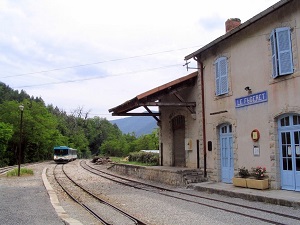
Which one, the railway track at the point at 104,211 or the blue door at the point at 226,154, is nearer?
the railway track at the point at 104,211

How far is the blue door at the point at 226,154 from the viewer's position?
1353 centimetres

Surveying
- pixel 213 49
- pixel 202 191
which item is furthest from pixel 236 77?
pixel 202 191

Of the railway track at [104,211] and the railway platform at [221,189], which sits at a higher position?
the railway platform at [221,189]

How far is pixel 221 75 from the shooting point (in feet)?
45.6

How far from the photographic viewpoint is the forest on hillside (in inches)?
1884

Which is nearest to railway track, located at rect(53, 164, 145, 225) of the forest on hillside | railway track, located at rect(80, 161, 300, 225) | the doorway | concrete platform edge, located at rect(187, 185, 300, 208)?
railway track, located at rect(80, 161, 300, 225)

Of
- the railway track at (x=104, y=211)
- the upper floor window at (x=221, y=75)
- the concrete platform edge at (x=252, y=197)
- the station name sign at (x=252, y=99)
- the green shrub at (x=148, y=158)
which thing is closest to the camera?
the railway track at (x=104, y=211)

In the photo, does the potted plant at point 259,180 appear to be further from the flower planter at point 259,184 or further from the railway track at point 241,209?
the railway track at point 241,209

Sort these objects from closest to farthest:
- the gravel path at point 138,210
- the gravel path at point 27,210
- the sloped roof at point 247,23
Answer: the gravel path at point 27,210, the gravel path at point 138,210, the sloped roof at point 247,23

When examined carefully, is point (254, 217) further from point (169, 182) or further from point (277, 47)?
point (169, 182)

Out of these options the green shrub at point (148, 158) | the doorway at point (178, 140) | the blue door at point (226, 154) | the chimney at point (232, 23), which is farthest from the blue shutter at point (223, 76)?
the green shrub at point (148, 158)

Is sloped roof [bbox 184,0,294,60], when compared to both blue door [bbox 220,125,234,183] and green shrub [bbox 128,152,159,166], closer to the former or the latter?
blue door [bbox 220,125,234,183]

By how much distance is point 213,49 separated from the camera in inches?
571

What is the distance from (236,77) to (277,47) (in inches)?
96.8
